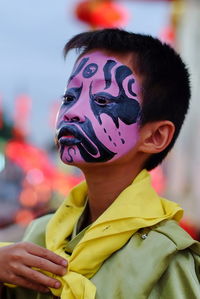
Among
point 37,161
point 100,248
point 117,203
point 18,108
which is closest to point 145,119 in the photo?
point 117,203

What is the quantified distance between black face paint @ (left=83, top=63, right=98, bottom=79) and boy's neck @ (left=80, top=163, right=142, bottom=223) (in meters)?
0.26

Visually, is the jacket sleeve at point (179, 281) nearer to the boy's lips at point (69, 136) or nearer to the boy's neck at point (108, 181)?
the boy's neck at point (108, 181)

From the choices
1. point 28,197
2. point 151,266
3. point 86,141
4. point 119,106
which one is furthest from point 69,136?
point 28,197

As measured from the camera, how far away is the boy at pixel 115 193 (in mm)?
1382

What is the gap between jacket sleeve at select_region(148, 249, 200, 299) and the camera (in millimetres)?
1356

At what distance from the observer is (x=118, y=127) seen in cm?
152

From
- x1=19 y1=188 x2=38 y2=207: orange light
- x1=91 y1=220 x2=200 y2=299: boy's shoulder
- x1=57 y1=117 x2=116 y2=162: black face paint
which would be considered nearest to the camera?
x1=91 y1=220 x2=200 y2=299: boy's shoulder

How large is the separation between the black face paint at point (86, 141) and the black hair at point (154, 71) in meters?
0.15

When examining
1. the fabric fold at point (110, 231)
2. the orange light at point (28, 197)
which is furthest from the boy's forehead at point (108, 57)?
the orange light at point (28, 197)

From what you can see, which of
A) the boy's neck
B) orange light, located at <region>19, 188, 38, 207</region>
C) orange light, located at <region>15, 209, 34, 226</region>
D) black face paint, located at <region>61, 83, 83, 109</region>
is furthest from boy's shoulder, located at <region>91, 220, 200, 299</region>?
orange light, located at <region>19, 188, 38, 207</region>

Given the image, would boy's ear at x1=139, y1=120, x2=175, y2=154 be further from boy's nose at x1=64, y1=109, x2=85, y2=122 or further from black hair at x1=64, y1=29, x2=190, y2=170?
boy's nose at x1=64, y1=109, x2=85, y2=122

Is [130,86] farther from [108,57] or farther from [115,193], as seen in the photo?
[115,193]

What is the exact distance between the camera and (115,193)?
1.59 m

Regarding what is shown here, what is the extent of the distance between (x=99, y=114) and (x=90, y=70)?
15 cm
